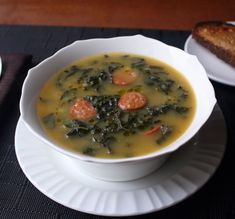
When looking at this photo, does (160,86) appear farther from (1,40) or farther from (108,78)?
(1,40)

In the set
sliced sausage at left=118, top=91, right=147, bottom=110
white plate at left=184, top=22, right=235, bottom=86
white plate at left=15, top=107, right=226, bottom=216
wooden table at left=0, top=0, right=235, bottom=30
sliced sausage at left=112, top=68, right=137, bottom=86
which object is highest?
sliced sausage at left=118, top=91, right=147, bottom=110

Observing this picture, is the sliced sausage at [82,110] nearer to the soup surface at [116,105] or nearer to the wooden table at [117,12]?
the soup surface at [116,105]

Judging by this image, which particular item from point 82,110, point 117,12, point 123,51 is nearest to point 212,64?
point 123,51

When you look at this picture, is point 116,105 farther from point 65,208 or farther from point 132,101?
point 65,208

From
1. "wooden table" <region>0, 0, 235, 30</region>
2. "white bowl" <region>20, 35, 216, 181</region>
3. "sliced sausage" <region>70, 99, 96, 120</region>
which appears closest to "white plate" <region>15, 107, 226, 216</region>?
"white bowl" <region>20, 35, 216, 181</region>

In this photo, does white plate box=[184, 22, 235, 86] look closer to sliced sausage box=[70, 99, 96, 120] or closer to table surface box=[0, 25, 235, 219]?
table surface box=[0, 25, 235, 219]

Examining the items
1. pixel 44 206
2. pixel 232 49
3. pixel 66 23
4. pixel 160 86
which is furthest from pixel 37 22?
pixel 44 206

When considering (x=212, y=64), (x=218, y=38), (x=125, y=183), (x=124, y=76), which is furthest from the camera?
(x=218, y=38)
